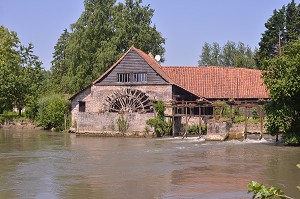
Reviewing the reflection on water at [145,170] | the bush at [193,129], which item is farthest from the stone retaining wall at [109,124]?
the reflection on water at [145,170]

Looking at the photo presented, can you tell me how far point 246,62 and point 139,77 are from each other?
130 ft

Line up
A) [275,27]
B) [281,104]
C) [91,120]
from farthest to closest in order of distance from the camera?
[275,27] → [91,120] → [281,104]

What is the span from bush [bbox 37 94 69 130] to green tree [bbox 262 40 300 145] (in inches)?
945

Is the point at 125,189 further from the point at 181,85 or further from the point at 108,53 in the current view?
the point at 108,53

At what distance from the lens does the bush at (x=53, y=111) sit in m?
47.1

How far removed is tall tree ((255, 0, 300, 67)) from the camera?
58.5 meters

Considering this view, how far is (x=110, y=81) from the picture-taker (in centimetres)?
4244

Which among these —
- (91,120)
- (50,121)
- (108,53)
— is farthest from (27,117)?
(91,120)

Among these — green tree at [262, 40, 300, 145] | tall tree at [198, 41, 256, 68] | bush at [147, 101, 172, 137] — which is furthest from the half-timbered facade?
tall tree at [198, 41, 256, 68]

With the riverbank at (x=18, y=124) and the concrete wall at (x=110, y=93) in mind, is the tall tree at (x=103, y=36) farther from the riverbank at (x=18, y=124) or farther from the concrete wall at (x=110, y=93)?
the concrete wall at (x=110, y=93)

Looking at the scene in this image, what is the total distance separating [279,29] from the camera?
5847 cm

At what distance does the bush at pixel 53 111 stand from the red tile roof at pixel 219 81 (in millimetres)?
10826

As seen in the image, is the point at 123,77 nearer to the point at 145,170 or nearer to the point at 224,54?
the point at 145,170

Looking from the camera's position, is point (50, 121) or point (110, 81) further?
point (50, 121)
